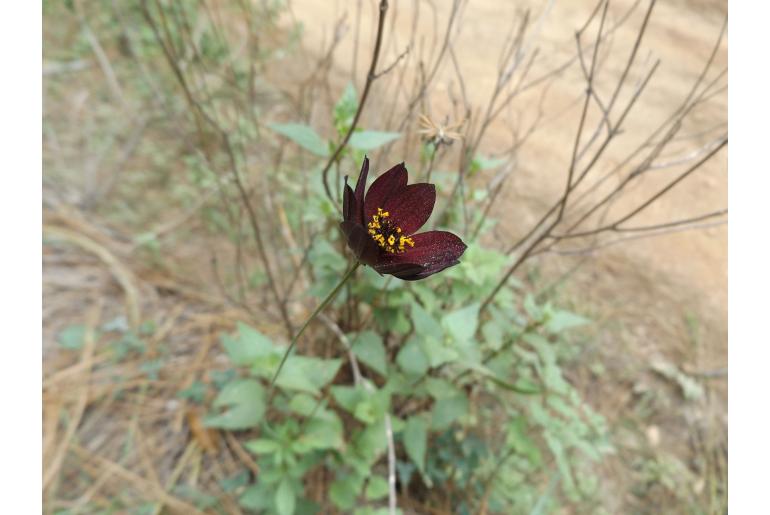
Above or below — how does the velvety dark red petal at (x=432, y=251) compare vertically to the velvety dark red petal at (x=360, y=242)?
below

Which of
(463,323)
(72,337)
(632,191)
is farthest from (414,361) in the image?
(632,191)

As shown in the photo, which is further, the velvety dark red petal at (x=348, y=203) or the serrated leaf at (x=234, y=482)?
the serrated leaf at (x=234, y=482)

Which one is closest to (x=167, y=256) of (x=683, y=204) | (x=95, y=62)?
(x=95, y=62)

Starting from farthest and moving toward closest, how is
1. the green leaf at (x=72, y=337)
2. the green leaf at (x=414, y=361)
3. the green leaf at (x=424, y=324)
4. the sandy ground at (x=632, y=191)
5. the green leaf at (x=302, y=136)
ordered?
1. the sandy ground at (x=632, y=191)
2. the green leaf at (x=72, y=337)
3. the green leaf at (x=414, y=361)
4. the green leaf at (x=424, y=324)
5. the green leaf at (x=302, y=136)

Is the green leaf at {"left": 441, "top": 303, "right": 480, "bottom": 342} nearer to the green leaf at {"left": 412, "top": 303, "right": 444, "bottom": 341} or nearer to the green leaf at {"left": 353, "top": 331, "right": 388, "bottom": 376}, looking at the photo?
the green leaf at {"left": 412, "top": 303, "right": 444, "bottom": 341}

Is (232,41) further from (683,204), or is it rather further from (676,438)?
(676,438)

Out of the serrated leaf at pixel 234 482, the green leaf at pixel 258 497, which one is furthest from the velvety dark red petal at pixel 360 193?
the serrated leaf at pixel 234 482

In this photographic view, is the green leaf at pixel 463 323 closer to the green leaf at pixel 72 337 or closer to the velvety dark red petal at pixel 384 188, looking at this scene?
the velvety dark red petal at pixel 384 188
